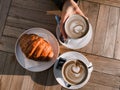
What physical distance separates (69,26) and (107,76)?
0.32 metres

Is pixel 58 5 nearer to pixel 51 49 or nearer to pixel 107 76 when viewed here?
pixel 51 49

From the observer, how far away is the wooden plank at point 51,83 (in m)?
1.04

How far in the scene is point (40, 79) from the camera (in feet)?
3.46

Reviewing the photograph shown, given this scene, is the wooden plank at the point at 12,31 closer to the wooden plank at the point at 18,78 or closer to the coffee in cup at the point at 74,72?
the wooden plank at the point at 18,78

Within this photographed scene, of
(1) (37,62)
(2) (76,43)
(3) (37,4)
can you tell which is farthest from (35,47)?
(3) (37,4)

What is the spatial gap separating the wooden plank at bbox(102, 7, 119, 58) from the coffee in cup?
214 mm

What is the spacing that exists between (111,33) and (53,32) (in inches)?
10.9

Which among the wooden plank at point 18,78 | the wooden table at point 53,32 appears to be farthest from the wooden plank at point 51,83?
the wooden plank at point 18,78

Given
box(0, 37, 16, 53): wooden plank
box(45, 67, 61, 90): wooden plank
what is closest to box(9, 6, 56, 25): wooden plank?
box(0, 37, 16, 53): wooden plank

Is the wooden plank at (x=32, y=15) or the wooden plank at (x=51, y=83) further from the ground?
the wooden plank at (x=32, y=15)

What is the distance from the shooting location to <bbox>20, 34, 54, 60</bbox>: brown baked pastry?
0.91m

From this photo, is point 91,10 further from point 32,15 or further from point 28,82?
point 28,82

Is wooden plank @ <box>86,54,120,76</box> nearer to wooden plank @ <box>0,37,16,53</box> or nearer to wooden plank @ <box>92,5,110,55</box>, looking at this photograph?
wooden plank @ <box>92,5,110,55</box>

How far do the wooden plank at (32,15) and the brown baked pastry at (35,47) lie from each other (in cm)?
19
